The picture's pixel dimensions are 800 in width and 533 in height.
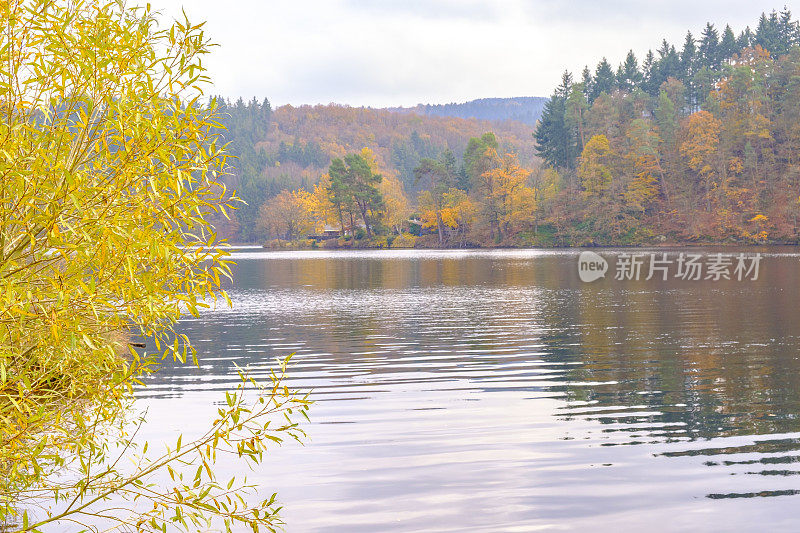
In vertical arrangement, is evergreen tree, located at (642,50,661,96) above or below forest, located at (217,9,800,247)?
above

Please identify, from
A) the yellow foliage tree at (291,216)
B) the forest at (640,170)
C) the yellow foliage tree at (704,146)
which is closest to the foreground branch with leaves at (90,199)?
the forest at (640,170)

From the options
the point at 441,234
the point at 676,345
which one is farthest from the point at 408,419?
the point at 441,234

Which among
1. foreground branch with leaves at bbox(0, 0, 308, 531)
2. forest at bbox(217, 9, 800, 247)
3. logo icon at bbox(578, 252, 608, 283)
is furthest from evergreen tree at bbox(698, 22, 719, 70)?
foreground branch with leaves at bbox(0, 0, 308, 531)

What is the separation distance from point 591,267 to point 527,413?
52880 mm

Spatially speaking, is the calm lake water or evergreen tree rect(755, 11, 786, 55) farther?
evergreen tree rect(755, 11, 786, 55)

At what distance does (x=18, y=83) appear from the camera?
19.3 ft

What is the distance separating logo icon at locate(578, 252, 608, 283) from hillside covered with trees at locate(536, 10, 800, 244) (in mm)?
23964

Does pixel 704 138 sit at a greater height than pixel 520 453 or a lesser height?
greater

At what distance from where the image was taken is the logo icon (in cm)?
5570

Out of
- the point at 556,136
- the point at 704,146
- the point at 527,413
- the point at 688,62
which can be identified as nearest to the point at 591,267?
the point at 704,146

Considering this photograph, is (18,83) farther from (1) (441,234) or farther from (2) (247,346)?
(1) (441,234)

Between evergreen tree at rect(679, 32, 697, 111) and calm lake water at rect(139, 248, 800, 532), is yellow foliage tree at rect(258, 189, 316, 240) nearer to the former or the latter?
evergreen tree at rect(679, 32, 697, 111)

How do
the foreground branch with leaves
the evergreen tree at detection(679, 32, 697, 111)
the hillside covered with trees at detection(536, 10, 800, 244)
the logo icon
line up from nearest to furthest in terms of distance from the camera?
the foreground branch with leaves
the logo icon
the hillside covered with trees at detection(536, 10, 800, 244)
the evergreen tree at detection(679, 32, 697, 111)

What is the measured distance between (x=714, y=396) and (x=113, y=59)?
14056 millimetres
